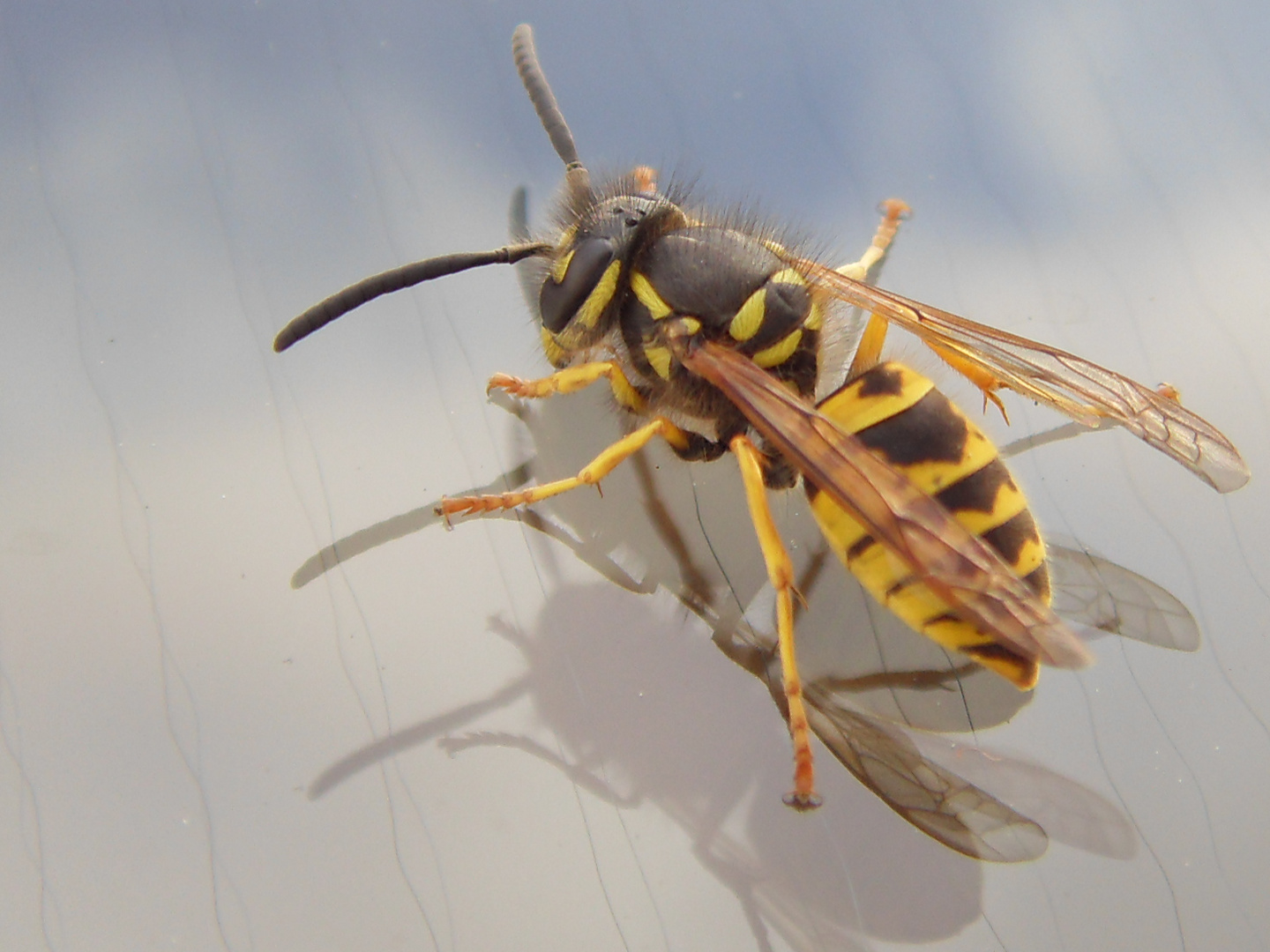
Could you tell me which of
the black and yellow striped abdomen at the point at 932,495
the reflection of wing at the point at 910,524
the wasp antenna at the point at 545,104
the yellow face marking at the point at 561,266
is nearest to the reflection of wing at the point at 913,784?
the black and yellow striped abdomen at the point at 932,495

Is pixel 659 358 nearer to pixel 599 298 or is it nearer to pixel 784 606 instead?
pixel 599 298

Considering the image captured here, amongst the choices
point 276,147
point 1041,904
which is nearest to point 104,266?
point 276,147

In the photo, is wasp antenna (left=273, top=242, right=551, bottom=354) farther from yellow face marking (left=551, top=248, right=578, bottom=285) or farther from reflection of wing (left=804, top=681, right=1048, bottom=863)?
reflection of wing (left=804, top=681, right=1048, bottom=863)

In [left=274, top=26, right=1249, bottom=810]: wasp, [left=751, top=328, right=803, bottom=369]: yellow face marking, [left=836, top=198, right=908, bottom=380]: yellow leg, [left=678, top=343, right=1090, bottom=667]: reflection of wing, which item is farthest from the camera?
[left=836, top=198, right=908, bottom=380]: yellow leg

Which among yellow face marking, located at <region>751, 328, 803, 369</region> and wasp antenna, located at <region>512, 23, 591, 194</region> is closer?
yellow face marking, located at <region>751, 328, 803, 369</region>

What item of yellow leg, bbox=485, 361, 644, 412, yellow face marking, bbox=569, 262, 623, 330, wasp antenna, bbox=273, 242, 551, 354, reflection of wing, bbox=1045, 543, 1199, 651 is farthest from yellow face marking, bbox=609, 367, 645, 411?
reflection of wing, bbox=1045, 543, 1199, 651

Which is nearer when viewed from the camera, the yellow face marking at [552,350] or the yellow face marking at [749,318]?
the yellow face marking at [749,318]

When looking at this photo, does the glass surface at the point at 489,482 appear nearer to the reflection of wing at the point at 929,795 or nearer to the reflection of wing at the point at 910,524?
the reflection of wing at the point at 929,795
